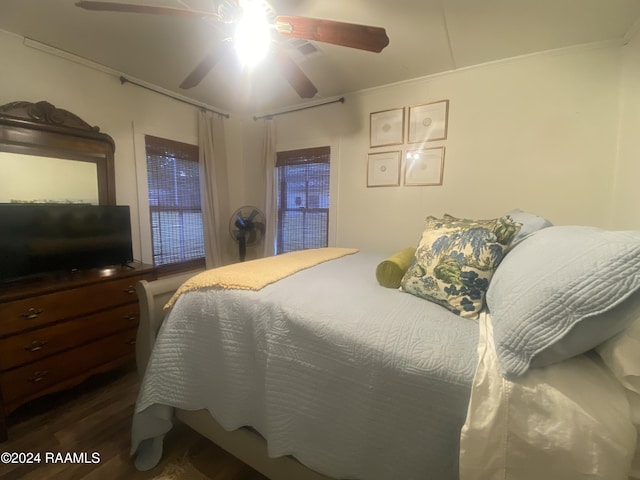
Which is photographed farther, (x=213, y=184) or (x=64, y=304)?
(x=213, y=184)

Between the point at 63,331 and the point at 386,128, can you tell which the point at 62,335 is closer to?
the point at 63,331

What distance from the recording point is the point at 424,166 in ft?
8.36

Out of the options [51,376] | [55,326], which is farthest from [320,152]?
[51,376]

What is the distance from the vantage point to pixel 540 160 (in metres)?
2.12

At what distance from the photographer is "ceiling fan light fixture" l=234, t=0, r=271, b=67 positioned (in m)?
1.25

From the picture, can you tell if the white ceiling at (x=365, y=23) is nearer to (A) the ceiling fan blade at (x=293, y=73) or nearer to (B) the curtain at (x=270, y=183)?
(A) the ceiling fan blade at (x=293, y=73)

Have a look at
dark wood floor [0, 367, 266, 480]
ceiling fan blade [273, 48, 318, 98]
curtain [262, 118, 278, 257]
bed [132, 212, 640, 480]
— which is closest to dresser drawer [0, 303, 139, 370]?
dark wood floor [0, 367, 266, 480]

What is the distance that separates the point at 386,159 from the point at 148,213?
2.54m

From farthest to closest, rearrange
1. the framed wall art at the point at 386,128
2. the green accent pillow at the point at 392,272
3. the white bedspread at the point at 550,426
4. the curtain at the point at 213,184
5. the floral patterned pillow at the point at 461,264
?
the curtain at the point at 213,184 → the framed wall art at the point at 386,128 → the green accent pillow at the point at 392,272 → the floral patterned pillow at the point at 461,264 → the white bedspread at the point at 550,426

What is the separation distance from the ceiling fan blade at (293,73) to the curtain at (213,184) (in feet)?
5.58

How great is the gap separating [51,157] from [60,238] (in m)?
0.67

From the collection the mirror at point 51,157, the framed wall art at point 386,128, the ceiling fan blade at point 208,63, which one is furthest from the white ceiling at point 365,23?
the mirror at point 51,157

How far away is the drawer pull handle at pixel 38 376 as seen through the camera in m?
1.55

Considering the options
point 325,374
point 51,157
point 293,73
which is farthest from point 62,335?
point 293,73
